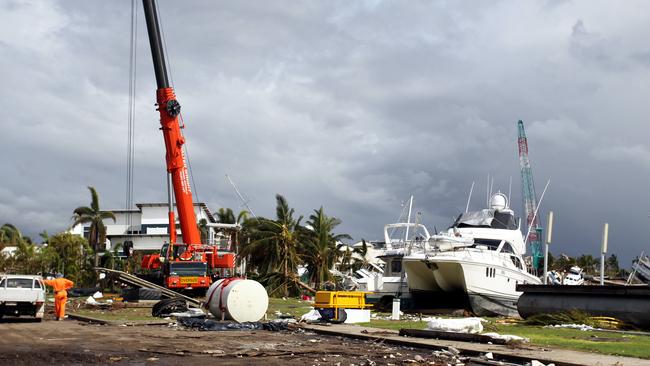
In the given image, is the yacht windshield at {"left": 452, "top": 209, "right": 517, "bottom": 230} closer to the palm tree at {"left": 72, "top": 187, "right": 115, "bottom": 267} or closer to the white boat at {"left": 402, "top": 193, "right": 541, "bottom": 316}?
the white boat at {"left": 402, "top": 193, "right": 541, "bottom": 316}

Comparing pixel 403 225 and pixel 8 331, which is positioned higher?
pixel 403 225

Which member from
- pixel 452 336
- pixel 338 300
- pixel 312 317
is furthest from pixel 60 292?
pixel 452 336

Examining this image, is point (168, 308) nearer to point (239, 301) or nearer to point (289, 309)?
point (239, 301)

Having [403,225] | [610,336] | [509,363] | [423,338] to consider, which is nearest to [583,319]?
[610,336]

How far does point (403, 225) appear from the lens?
44688 millimetres

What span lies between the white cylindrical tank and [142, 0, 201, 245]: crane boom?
10.3 metres

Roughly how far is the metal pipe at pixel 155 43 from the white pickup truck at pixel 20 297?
1268 cm

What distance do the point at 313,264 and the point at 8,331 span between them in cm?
4179

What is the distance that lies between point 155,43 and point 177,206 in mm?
8312

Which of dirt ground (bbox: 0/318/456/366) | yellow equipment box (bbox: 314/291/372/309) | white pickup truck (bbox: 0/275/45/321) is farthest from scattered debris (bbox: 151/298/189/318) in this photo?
yellow equipment box (bbox: 314/291/372/309)

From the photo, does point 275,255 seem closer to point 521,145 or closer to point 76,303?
point 76,303

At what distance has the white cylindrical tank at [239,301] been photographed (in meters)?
25.6

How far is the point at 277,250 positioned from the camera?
59.8m

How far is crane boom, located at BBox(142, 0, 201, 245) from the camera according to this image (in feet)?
117
